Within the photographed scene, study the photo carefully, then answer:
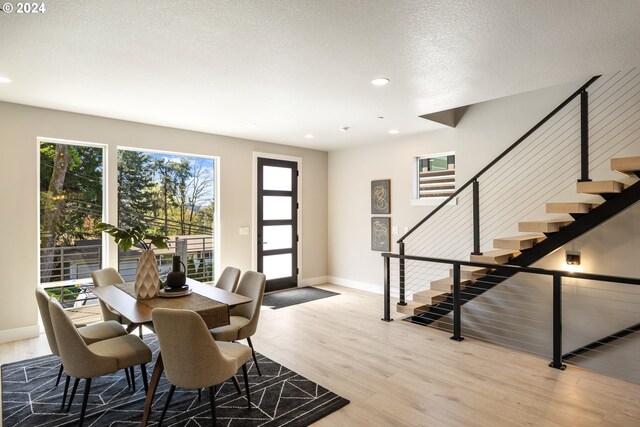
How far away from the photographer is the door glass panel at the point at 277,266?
652cm

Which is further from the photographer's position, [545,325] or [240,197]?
[240,197]

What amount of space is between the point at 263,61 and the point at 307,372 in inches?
107

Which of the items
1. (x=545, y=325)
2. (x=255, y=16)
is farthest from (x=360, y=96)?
(x=545, y=325)

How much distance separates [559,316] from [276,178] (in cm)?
472

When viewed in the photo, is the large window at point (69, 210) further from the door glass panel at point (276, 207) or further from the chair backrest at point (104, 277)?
the door glass panel at point (276, 207)

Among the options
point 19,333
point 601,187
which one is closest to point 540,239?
point 601,187

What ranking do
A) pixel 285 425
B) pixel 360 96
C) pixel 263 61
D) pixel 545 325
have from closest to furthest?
pixel 285 425, pixel 263 61, pixel 360 96, pixel 545 325

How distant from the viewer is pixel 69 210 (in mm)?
4547

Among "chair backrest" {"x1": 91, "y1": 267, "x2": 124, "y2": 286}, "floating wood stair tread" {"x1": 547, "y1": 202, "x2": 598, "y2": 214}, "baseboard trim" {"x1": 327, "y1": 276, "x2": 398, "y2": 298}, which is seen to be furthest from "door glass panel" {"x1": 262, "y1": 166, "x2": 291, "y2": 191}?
"floating wood stair tread" {"x1": 547, "y1": 202, "x2": 598, "y2": 214}

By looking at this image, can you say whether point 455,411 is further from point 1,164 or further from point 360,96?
point 1,164

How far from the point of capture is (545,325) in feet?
15.0

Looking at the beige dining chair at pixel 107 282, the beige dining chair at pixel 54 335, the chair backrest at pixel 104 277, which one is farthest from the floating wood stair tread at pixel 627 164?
the chair backrest at pixel 104 277

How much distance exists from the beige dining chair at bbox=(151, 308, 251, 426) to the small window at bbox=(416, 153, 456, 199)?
4.41m

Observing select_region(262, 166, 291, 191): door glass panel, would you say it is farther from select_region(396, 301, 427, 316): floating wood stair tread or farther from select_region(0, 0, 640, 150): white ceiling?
select_region(396, 301, 427, 316): floating wood stair tread
